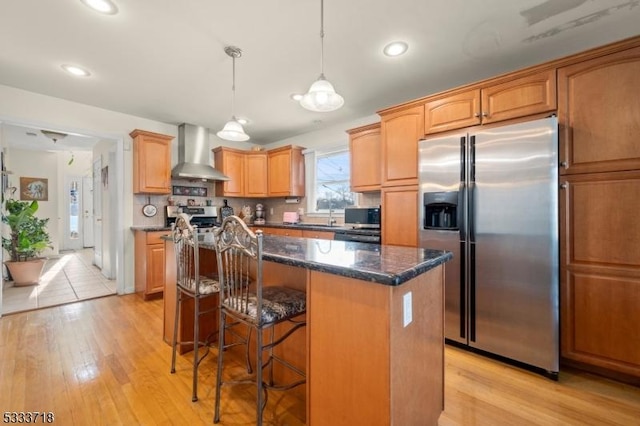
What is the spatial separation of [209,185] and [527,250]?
15.1 feet

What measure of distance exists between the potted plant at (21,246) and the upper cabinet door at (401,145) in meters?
5.48

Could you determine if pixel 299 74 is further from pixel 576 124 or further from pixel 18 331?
pixel 18 331

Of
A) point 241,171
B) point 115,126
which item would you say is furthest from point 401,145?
point 115,126

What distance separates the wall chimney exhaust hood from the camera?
428 cm

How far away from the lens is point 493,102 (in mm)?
2352

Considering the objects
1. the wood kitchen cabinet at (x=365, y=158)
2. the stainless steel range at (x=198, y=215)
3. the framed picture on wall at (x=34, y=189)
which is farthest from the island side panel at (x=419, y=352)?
the framed picture on wall at (x=34, y=189)

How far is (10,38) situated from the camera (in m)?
2.27

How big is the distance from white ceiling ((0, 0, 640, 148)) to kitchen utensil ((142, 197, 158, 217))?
150cm

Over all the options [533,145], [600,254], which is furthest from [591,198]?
[533,145]

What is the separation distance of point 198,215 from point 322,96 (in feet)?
11.8

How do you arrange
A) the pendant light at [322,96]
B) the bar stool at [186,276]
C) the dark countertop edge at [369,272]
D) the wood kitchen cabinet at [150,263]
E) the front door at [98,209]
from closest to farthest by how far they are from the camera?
the dark countertop edge at [369,272] < the pendant light at [322,96] < the bar stool at [186,276] < the wood kitchen cabinet at [150,263] < the front door at [98,209]

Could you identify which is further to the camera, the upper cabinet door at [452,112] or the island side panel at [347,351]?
the upper cabinet door at [452,112]

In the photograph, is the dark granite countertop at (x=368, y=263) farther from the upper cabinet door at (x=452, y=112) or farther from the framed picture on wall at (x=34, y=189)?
the framed picture on wall at (x=34, y=189)

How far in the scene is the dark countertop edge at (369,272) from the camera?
1.03 metres
